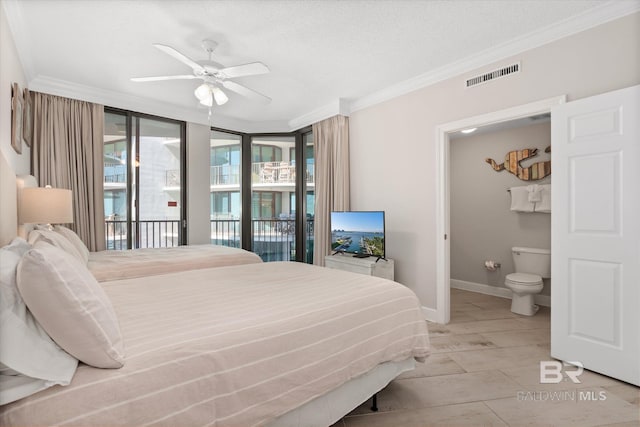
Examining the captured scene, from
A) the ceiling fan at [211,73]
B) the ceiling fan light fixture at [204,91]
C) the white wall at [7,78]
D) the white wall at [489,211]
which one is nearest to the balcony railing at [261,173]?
the ceiling fan at [211,73]

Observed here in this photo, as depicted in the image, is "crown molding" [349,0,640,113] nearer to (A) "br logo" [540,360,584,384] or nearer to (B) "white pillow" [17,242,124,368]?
(A) "br logo" [540,360,584,384]

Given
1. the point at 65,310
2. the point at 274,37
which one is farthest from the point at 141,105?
the point at 65,310

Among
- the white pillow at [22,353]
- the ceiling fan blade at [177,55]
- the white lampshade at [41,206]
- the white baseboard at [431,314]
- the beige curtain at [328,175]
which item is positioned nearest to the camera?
the white pillow at [22,353]

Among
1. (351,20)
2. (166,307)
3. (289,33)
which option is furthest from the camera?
(289,33)

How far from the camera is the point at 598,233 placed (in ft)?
7.41

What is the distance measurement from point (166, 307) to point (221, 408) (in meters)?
0.64

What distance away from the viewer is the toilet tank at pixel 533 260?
3844mm

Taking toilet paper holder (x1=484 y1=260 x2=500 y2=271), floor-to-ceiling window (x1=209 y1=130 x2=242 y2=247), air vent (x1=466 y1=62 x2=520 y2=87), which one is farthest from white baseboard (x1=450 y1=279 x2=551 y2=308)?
floor-to-ceiling window (x1=209 y1=130 x2=242 y2=247)

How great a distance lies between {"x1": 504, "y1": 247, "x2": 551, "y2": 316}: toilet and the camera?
355cm

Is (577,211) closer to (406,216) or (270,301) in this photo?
(406,216)

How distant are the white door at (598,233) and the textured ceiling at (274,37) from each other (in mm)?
855

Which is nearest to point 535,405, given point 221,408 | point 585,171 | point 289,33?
point 585,171

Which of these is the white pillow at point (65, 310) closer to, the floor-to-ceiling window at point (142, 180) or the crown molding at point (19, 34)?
the crown molding at point (19, 34)

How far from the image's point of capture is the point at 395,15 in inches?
94.3
